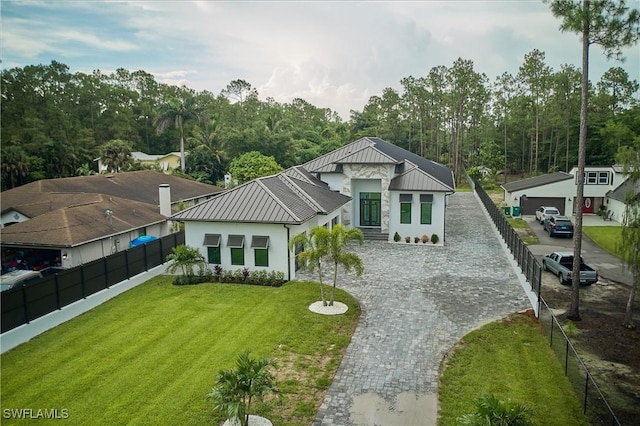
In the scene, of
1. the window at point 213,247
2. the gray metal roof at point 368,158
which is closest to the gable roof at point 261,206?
the window at point 213,247

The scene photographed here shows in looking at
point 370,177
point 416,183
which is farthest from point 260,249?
point 416,183

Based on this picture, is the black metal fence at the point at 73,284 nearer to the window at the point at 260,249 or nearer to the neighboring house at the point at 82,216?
the neighboring house at the point at 82,216

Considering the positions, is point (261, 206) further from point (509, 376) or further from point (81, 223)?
point (509, 376)

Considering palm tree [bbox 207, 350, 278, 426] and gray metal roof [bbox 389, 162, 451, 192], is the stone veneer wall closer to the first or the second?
gray metal roof [bbox 389, 162, 451, 192]

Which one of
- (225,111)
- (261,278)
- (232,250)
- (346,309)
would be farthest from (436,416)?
(225,111)

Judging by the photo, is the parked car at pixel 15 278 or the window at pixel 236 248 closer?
the parked car at pixel 15 278

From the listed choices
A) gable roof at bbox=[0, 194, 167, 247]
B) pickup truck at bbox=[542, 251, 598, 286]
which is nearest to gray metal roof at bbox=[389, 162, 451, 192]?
pickup truck at bbox=[542, 251, 598, 286]

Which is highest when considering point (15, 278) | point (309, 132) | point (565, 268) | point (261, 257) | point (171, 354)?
point (309, 132)
